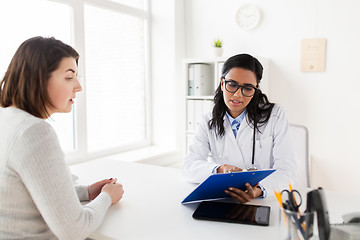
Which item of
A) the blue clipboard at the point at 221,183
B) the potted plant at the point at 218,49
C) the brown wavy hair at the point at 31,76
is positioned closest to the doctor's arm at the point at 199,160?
the blue clipboard at the point at 221,183

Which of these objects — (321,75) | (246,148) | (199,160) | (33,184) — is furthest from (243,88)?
(321,75)

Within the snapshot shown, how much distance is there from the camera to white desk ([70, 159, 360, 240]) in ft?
3.37

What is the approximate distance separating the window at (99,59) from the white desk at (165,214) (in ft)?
3.74

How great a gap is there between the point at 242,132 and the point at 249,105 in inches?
6.3

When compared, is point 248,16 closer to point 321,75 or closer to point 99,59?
point 321,75

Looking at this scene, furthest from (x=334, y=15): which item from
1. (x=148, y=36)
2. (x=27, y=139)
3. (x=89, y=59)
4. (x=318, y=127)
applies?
(x=27, y=139)

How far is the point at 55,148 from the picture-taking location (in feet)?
3.06

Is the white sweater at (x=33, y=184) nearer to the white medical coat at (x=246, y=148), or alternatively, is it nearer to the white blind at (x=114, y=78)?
the white medical coat at (x=246, y=148)

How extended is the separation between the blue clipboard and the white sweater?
41 centimetres

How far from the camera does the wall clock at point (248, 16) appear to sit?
2.91 m

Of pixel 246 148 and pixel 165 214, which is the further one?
pixel 246 148

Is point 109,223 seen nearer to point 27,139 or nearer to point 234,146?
point 27,139

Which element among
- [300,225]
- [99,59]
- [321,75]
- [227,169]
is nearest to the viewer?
[300,225]

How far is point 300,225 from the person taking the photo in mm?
805
